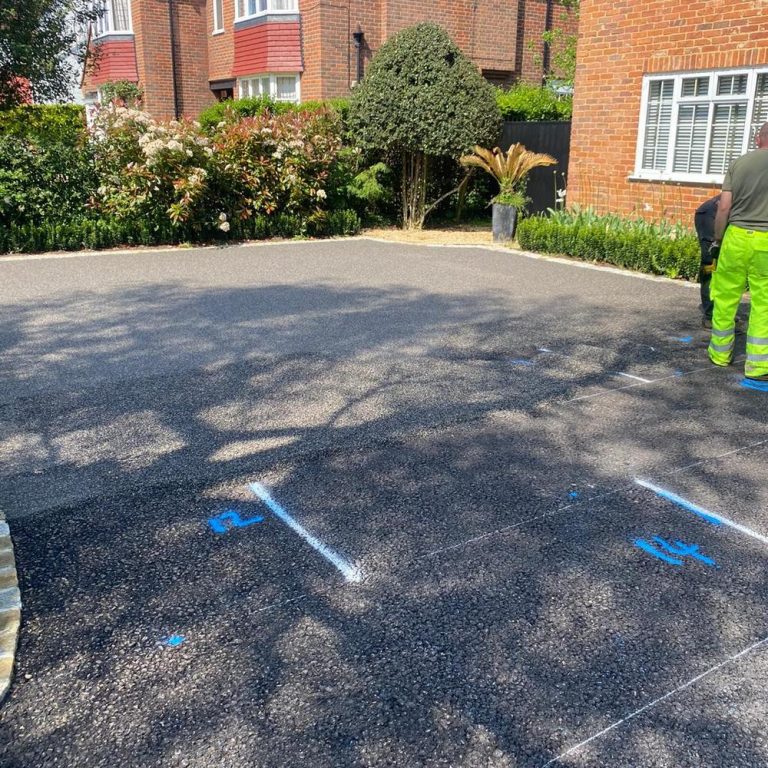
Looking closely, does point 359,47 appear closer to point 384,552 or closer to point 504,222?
point 504,222

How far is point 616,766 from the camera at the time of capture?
240 cm

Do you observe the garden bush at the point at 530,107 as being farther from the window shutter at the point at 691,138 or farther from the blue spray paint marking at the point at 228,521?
the blue spray paint marking at the point at 228,521

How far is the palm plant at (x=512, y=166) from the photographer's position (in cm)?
1452

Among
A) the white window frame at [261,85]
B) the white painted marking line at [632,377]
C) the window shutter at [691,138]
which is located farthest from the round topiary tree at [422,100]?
the white painted marking line at [632,377]

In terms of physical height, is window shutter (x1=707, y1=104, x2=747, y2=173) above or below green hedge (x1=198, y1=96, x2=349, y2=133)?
below

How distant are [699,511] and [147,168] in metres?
11.7

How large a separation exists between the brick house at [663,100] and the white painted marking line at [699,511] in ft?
29.0

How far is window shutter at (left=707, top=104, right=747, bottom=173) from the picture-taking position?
11.4 m

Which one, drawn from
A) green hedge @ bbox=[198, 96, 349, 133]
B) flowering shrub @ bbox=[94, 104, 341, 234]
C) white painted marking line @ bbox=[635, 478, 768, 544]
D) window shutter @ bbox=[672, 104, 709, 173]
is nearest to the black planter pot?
window shutter @ bbox=[672, 104, 709, 173]

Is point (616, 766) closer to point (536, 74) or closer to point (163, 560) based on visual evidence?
point (163, 560)

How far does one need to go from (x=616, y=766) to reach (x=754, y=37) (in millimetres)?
11317

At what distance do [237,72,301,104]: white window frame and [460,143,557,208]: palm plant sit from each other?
7.63 meters

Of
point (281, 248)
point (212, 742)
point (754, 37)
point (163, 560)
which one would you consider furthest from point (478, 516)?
point (281, 248)

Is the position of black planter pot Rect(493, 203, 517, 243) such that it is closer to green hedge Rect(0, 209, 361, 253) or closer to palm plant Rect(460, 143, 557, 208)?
palm plant Rect(460, 143, 557, 208)
